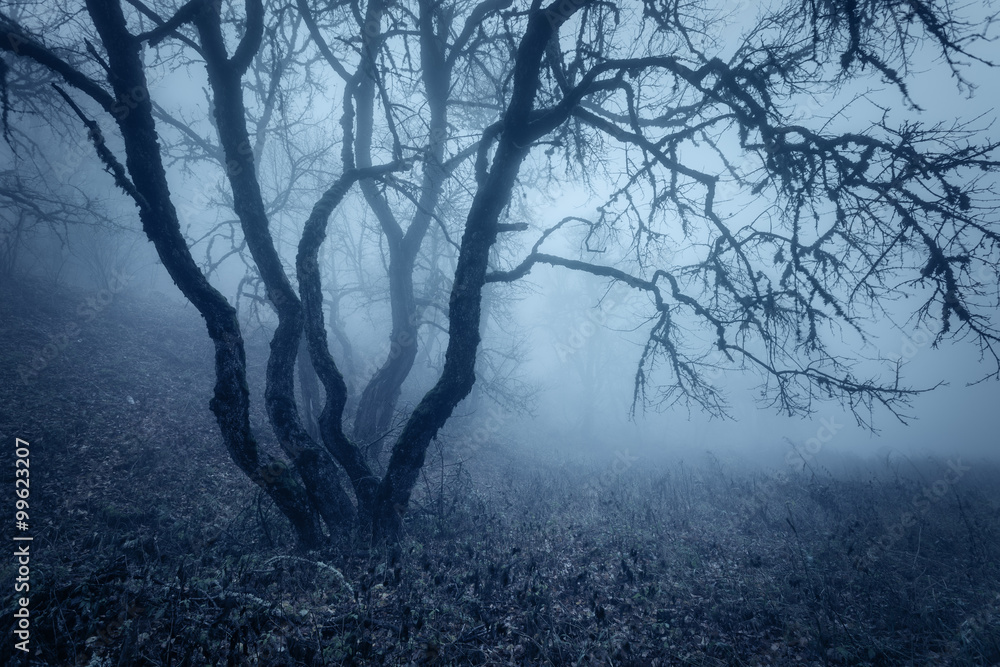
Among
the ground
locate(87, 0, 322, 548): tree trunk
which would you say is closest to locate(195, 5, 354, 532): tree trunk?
locate(87, 0, 322, 548): tree trunk

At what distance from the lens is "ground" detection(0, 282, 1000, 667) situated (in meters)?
3.27

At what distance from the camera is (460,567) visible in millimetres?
5012

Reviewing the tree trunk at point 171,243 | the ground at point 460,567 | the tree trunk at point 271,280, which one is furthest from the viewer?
the tree trunk at point 271,280

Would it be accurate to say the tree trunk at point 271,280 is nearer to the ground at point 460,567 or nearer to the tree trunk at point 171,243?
the tree trunk at point 171,243

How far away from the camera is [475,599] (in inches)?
163

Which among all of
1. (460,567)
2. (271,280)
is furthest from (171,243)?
(460,567)

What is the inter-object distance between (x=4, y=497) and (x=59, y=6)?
7.77 metres

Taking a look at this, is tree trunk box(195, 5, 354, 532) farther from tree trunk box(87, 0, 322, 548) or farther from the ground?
the ground

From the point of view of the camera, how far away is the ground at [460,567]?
3273mm

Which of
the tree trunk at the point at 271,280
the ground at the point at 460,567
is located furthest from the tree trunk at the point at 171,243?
the ground at the point at 460,567

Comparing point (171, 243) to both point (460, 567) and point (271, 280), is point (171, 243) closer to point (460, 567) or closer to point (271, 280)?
point (271, 280)

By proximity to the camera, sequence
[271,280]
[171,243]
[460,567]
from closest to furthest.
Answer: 1. [171,243]
2. [460,567]
3. [271,280]

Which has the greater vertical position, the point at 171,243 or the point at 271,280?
the point at 171,243

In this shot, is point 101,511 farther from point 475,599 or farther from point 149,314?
point 149,314
